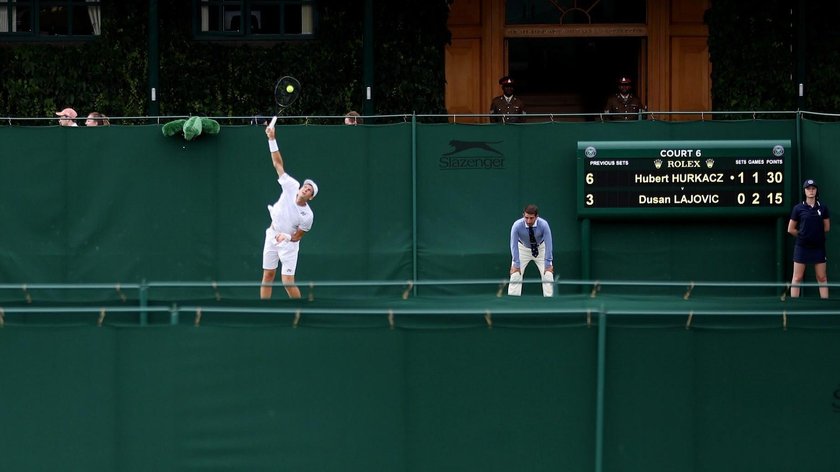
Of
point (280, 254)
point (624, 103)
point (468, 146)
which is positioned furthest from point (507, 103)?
point (280, 254)

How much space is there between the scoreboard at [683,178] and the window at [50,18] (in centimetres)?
946

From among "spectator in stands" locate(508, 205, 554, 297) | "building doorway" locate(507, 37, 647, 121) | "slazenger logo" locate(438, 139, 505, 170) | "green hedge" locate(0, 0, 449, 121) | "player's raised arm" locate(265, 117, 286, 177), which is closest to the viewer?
"player's raised arm" locate(265, 117, 286, 177)

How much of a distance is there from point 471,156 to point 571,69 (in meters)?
7.77

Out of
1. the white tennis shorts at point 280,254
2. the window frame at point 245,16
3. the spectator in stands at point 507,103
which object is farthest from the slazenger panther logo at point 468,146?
the window frame at point 245,16

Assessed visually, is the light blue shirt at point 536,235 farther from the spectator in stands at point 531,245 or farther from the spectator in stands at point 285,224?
the spectator in stands at point 285,224

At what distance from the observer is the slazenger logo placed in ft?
55.6

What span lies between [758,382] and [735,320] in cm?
67

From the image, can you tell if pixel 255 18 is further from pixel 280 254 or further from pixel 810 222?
pixel 810 222

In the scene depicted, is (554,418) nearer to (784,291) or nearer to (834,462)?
(834,462)

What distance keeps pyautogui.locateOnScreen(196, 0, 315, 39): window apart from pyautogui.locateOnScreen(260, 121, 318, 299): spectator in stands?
22.7 feet

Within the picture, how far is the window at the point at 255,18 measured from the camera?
22.4 metres

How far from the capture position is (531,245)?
16297mm

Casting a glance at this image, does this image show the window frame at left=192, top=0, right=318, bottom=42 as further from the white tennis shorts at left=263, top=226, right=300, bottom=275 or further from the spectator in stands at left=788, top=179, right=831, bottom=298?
the spectator in stands at left=788, top=179, right=831, bottom=298

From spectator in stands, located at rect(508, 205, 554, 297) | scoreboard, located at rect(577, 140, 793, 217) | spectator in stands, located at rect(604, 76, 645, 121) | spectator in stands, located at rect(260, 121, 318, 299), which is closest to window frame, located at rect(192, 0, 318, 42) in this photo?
spectator in stands, located at rect(604, 76, 645, 121)
